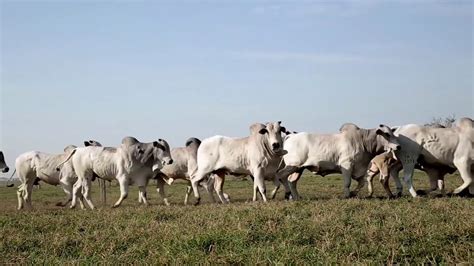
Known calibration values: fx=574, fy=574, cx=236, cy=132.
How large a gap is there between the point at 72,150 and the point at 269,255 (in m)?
14.0

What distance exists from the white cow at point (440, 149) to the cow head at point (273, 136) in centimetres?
317

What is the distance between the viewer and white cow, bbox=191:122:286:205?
1579cm

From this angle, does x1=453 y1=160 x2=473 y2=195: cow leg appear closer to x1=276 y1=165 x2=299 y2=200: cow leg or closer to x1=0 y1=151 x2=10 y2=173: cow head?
x1=276 y1=165 x2=299 y2=200: cow leg

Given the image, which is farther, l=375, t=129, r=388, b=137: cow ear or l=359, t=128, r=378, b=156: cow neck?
l=359, t=128, r=378, b=156: cow neck

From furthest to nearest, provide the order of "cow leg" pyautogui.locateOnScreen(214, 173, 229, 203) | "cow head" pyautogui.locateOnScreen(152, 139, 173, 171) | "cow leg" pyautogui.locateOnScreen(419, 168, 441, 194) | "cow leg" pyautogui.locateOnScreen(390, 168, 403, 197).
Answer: "cow head" pyautogui.locateOnScreen(152, 139, 173, 171) < "cow leg" pyautogui.locateOnScreen(214, 173, 229, 203) < "cow leg" pyautogui.locateOnScreen(419, 168, 441, 194) < "cow leg" pyautogui.locateOnScreen(390, 168, 403, 197)

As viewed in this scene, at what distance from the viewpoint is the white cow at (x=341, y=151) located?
1583cm

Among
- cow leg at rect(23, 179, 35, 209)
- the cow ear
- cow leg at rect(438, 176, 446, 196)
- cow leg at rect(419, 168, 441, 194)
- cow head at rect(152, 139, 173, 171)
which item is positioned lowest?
cow leg at rect(23, 179, 35, 209)

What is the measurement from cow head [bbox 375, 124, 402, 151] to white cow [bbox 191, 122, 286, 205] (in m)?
2.67

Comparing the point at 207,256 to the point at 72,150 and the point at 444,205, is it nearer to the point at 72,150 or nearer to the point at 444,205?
the point at 444,205

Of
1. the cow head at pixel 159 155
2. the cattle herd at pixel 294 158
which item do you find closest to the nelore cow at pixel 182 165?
the cattle herd at pixel 294 158

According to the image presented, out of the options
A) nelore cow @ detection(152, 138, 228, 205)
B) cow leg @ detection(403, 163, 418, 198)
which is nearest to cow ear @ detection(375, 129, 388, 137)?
cow leg @ detection(403, 163, 418, 198)

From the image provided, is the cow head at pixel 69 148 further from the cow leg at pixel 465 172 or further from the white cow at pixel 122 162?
the cow leg at pixel 465 172

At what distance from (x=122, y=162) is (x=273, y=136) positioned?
4942 millimetres

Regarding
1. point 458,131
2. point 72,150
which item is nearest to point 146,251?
point 458,131
